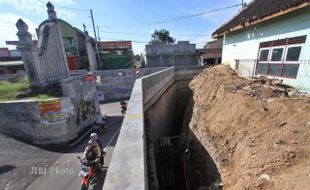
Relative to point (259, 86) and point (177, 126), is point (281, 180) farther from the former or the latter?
point (177, 126)

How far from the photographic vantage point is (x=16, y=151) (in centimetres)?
750

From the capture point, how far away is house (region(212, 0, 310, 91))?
6.30 metres

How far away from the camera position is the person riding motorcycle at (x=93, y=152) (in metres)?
5.38

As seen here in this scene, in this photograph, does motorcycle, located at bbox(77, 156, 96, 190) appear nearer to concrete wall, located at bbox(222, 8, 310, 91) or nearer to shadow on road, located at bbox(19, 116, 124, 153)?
shadow on road, located at bbox(19, 116, 124, 153)

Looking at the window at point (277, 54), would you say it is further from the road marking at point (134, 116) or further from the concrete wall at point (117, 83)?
the concrete wall at point (117, 83)

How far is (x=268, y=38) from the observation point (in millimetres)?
8258

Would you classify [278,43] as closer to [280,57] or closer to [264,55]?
[280,57]

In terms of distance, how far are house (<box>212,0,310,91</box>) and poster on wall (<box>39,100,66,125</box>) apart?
419 inches

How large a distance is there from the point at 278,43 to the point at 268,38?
748 millimetres

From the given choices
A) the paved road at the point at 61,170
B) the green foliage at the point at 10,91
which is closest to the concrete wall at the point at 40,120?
the paved road at the point at 61,170

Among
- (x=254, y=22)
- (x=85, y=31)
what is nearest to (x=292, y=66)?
(x=254, y=22)

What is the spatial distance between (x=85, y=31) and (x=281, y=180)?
30.2 meters

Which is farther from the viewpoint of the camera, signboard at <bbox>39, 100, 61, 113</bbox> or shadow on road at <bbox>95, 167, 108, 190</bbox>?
signboard at <bbox>39, 100, 61, 113</bbox>

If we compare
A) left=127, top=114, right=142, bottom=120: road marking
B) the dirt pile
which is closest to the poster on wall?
left=127, top=114, right=142, bottom=120: road marking
